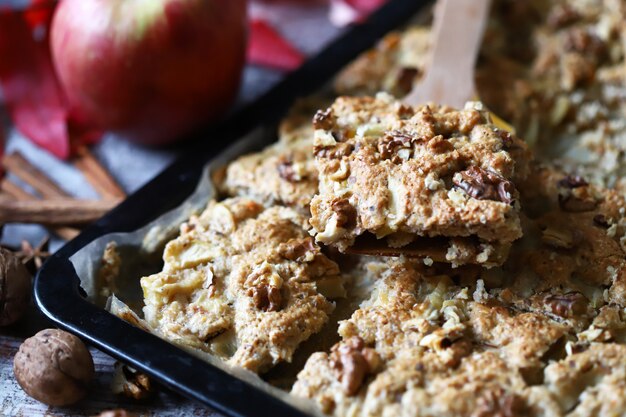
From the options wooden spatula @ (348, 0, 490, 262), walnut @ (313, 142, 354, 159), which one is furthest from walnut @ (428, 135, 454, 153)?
wooden spatula @ (348, 0, 490, 262)

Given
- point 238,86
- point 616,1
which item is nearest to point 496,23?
point 616,1

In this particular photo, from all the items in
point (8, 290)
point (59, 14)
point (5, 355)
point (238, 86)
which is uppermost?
point (59, 14)

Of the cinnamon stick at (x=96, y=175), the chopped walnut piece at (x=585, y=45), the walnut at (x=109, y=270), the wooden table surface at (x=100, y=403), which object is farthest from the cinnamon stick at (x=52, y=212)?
the chopped walnut piece at (x=585, y=45)

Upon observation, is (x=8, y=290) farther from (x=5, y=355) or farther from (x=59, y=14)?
(x=59, y=14)

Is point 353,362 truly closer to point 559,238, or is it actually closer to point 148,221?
point 559,238

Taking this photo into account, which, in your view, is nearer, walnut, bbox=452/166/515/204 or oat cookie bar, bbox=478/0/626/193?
walnut, bbox=452/166/515/204

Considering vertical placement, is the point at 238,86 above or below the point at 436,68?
below

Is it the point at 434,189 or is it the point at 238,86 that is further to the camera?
the point at 238,86

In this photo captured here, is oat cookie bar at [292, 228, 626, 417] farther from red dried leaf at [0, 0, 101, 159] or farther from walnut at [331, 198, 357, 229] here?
red dried leaf at [0, 0, 101, 159]
